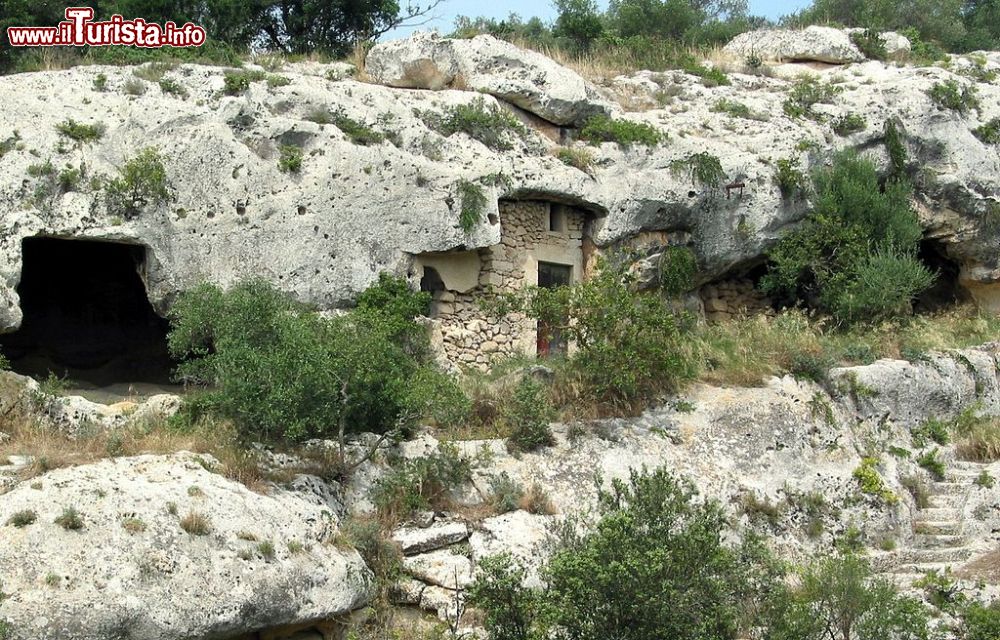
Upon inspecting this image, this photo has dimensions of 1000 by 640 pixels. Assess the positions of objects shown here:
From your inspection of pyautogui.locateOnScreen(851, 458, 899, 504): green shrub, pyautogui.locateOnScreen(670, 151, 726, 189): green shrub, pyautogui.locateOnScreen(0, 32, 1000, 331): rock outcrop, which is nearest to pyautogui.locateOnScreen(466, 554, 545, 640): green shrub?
pyautogui.locateOnScreen(851, 458, 899, 504): green shrub

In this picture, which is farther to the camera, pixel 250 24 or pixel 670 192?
pixel 250 24

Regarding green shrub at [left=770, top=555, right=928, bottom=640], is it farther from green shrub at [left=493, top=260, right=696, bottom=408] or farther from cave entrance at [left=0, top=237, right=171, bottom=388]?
cave entrance at [left=0, top=237, right=171, bottom=388]

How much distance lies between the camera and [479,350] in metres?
19.5

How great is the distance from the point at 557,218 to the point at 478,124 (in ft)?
6.39

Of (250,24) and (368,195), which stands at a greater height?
(250,24)

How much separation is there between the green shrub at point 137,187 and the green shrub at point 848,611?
10005 mm

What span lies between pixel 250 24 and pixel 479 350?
1043 centimetres

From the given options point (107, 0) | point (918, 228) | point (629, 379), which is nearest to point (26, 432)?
point (629, 379)

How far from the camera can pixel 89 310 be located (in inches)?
834

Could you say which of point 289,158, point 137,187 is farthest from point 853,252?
point 137,187

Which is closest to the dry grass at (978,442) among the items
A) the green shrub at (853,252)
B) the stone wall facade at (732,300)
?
the green shrub at (853,252)

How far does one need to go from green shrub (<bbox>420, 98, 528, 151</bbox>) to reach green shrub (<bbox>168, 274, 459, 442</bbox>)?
4396mm

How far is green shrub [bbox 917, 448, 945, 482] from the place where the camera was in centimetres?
1778

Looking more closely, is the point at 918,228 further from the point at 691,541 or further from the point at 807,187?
the point at 691,541
